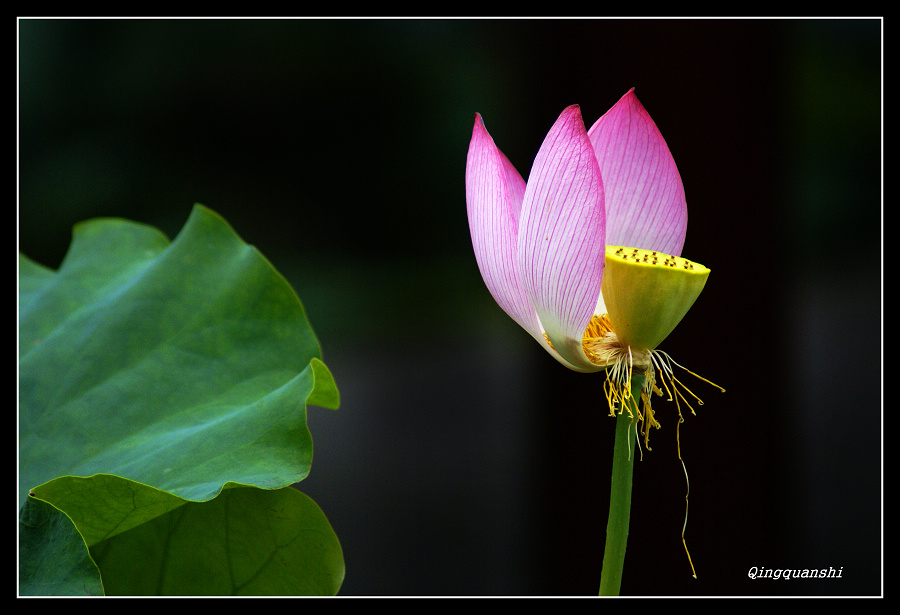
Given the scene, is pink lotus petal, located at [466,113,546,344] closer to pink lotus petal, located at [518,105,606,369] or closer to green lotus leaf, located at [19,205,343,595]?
pink lotus petal, located at [518,105,606,369]

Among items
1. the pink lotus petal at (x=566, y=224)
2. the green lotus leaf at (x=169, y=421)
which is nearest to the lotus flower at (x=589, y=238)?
the pink lotus petal at (x=566, y=224)

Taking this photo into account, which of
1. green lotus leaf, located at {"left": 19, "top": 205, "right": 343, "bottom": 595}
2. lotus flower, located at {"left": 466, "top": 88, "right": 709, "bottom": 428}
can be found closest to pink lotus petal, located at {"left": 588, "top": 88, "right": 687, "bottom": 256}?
lotus flower, located at {"left": 466, "top": 88, "right": 709, "bottom": 428}

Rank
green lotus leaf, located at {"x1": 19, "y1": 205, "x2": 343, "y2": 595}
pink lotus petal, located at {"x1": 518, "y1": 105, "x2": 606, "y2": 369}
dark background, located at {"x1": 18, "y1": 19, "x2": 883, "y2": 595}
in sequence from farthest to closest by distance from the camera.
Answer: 1. dark background, located at {"x1": 18, "y1": 19, "x2": 883, "y2": 595}
2. green lotus leaf, located at {"x1": 19, "y1": 205, "x2": 343, "y2": 595}
3. pink lotus petal, located at {"x1": 518, "y1": 105, "x2": 606, "y2": 369}

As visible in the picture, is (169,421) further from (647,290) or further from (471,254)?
(471,254)

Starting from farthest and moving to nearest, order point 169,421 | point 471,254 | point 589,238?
point 471,254
point 169,421
point 589,238

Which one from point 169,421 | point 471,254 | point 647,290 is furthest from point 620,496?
point 471,254
